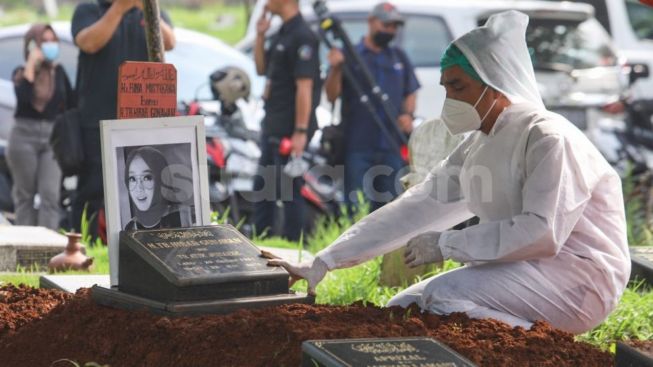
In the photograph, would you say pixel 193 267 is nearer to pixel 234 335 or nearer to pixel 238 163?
pixel 234 335

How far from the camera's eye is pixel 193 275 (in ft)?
16.2

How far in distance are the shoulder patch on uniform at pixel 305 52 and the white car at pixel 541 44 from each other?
119 inches

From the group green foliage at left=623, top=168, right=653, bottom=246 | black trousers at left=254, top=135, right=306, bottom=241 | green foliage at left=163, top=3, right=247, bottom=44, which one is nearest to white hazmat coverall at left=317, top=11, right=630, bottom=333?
green foliage at left=623, top=168, right=653, bottom=246

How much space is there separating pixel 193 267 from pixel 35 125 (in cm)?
605

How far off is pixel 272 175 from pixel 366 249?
5259 millimetres

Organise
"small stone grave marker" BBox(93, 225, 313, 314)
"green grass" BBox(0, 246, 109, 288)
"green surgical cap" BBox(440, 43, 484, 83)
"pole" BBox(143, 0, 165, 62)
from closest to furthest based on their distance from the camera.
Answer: "small stone grave marker" BBox(93, 225, 313, 314)
"green surgical cap" BBox(440, 43, 484, 83)
"pole" BBox(143, 0, 165, 62)
"green grass" BBox(0, 246, 109, 288)

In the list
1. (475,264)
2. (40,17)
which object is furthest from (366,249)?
(40,17)

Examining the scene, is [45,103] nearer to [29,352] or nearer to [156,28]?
[156,28]

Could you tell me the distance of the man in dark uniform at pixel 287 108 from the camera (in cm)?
1067

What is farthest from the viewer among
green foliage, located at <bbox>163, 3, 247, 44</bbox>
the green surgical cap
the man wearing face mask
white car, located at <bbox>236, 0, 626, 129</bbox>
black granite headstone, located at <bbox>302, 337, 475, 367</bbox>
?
green foliage, located at <bbox>163, 3, 247, 44</bbox>

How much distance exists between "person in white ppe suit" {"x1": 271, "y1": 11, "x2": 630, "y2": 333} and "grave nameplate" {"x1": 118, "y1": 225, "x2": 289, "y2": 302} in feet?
0.69

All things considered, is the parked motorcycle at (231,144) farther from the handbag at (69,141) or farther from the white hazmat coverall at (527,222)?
the white hazmat coverall at (527,222)

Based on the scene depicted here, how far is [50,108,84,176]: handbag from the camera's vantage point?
901 cm

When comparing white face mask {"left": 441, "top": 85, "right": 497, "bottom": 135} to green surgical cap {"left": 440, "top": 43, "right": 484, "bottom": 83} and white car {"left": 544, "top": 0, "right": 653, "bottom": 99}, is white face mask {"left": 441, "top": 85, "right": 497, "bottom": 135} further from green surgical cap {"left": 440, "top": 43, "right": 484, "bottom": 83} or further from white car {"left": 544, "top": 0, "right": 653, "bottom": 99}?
white car {"left": 544, "top": 0, "right": 653, "bottom": 99}
